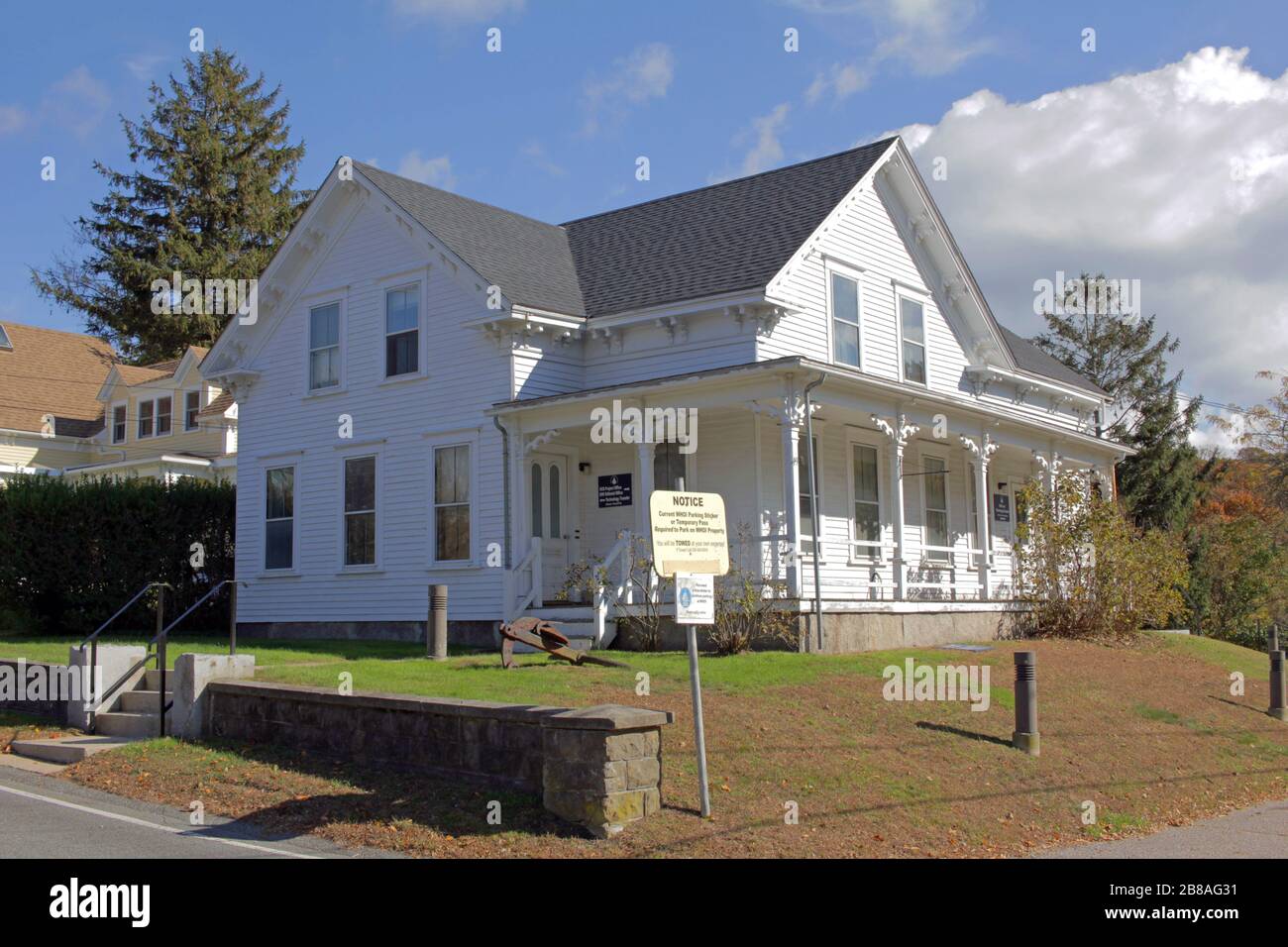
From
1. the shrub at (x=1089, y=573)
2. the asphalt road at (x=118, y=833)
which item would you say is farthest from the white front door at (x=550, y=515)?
→ the asphalt road at (x=118, y=833)

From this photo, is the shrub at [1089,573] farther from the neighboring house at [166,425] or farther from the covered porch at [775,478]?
the neighboring house at [166,425]

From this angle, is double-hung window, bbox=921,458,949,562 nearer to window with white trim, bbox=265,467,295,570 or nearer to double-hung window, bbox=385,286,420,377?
double-hung window, bbox=385,286,420,377

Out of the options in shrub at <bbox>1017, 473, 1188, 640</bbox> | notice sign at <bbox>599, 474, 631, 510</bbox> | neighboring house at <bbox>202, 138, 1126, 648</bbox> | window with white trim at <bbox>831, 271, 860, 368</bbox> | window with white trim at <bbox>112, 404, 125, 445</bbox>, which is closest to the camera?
neighboring house at <bbox>202, 138, 1126, 648</bbox>

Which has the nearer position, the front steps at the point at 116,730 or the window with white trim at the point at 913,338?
the front steps at the point at 116,730

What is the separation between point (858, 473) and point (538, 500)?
5.83 metres

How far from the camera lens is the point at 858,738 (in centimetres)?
1252

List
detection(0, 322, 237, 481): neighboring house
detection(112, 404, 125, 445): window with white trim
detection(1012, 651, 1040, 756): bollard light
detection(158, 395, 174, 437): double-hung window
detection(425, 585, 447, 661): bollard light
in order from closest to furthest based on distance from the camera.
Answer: detection(1012, 651, 1040, 756): bollard light
detection(425, 585, 447, 661): bollard light
detection(0, 322, 237, 481): neighboring house
detection(158, 395, 174, 437): double-hung window
detection(112, 404, 125, 445): window with white trim

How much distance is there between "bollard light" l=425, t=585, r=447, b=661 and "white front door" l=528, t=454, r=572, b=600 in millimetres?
3271

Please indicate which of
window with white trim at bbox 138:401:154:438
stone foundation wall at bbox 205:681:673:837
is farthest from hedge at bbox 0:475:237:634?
window with white trim at bbox 138:401:154:438

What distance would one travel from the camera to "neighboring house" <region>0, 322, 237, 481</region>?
37.2 metres

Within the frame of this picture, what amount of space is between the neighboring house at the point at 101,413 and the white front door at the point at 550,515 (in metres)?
16.9

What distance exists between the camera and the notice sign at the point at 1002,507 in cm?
2687
